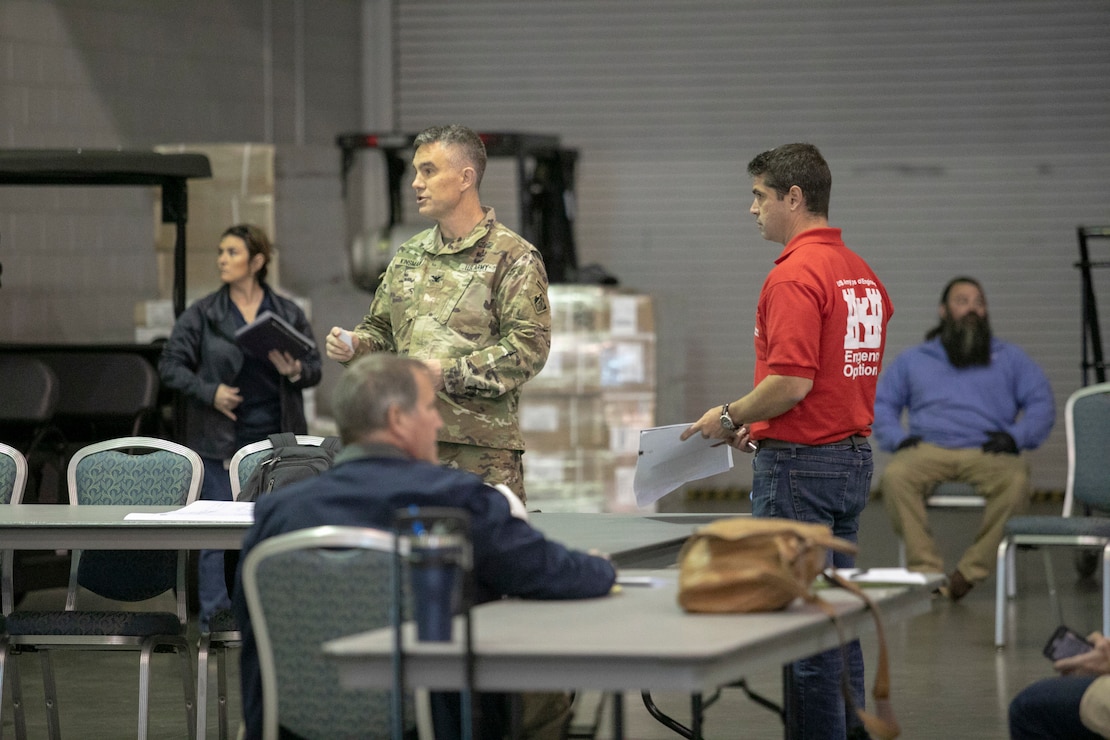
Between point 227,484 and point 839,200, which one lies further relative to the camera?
point 839,200

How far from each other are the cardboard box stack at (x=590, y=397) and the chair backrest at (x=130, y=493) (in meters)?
4.07

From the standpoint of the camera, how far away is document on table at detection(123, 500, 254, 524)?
393 centimetres

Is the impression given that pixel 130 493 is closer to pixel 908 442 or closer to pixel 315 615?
pixel 315 615

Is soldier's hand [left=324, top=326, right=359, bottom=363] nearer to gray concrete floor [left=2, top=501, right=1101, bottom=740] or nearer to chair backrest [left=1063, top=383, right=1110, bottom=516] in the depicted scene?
gray concrete floor [left=2, top=501, right=1101, bottom=740]

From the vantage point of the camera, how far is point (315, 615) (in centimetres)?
266

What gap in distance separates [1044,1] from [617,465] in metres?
5.30

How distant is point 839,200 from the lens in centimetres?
1146

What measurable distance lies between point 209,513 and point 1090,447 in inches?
166

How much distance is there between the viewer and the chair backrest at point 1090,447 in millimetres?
6504

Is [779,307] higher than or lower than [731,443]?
higher

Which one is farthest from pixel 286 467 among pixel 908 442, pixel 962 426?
pixel 962 426

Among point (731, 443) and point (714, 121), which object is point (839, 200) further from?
point (731, 443)

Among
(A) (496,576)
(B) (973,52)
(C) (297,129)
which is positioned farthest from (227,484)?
(B) (973,52)

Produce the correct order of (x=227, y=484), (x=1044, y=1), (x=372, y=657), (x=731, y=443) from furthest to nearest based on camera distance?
(x=1044, y=1)
(x=227, y=484)
(x=731, y=443)
(x=372, y=657)
